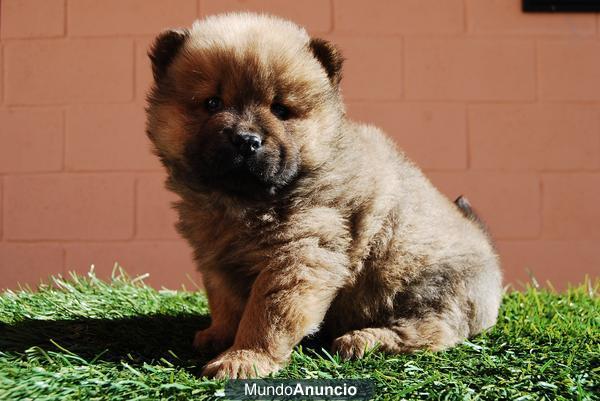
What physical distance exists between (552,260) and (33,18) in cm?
272

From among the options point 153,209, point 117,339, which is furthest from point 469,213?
point 153,209

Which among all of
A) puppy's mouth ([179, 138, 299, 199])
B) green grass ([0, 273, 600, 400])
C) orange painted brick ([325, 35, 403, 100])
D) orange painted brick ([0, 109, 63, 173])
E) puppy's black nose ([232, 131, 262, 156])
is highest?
orange painted brick ([325, 35, 403, 100])

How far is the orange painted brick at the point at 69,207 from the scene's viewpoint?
336 centimetres

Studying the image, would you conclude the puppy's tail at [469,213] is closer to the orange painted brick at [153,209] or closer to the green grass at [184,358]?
the green grass at [184,358]

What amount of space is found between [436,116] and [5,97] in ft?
6.75

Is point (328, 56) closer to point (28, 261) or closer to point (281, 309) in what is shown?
point (281, 309)

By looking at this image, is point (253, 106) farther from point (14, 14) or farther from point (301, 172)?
point (14, 14)

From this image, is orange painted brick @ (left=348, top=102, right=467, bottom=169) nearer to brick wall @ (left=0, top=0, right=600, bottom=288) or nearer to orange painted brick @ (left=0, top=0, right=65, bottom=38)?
brick wall @ (left=0, top=0, right=600, bottom=288)

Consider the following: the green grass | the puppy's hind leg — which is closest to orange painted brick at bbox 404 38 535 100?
the green grass

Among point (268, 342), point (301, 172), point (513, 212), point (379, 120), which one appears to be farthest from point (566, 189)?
point (268, 342)

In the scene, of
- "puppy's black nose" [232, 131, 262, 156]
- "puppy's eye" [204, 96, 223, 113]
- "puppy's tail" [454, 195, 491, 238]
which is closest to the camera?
"puppy's black nose" [232, 131, 262, 156]

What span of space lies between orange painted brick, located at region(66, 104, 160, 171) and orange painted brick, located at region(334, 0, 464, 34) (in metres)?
1.06

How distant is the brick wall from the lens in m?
3.36

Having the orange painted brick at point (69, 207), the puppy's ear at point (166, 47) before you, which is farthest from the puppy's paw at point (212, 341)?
the orange painted brick at point (69, 207)
